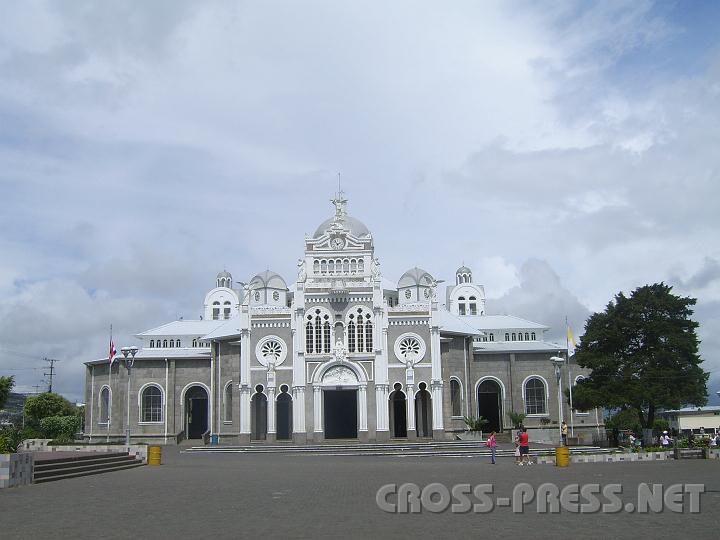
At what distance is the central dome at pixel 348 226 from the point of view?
64375mm

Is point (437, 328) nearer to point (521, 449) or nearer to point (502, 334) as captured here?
point (502, 334)

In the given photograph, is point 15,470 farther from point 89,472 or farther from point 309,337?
point 309,337

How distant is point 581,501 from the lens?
18.6 meters

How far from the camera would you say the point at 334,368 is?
58375 millimetres

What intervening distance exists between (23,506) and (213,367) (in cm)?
4657

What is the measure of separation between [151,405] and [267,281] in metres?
14.9

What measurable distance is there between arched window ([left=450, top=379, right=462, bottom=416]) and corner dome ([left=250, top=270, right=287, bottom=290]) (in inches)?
651

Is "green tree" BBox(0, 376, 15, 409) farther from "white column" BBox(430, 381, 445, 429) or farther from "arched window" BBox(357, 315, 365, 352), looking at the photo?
"white column" BBox(430, 381, 445, 429)

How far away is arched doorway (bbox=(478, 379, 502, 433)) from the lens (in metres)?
68.4

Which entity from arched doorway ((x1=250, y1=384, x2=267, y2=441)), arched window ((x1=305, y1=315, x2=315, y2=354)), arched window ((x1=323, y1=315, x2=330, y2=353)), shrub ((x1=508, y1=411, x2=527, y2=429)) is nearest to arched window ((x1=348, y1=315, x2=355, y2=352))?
arched window ((x1=323, y1=315, x2=330, y2=353))

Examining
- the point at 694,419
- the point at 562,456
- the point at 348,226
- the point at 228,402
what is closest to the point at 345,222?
the point at 348,226

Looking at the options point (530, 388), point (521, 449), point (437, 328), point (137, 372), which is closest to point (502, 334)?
point (530, 388)

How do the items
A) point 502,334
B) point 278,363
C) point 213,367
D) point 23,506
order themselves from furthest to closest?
point 502,334 < point 213,367 < point 278,363 < point 23,506

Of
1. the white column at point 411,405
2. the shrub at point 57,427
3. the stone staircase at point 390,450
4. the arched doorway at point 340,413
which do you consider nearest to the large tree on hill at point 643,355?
the stone staircase at point 390,450
